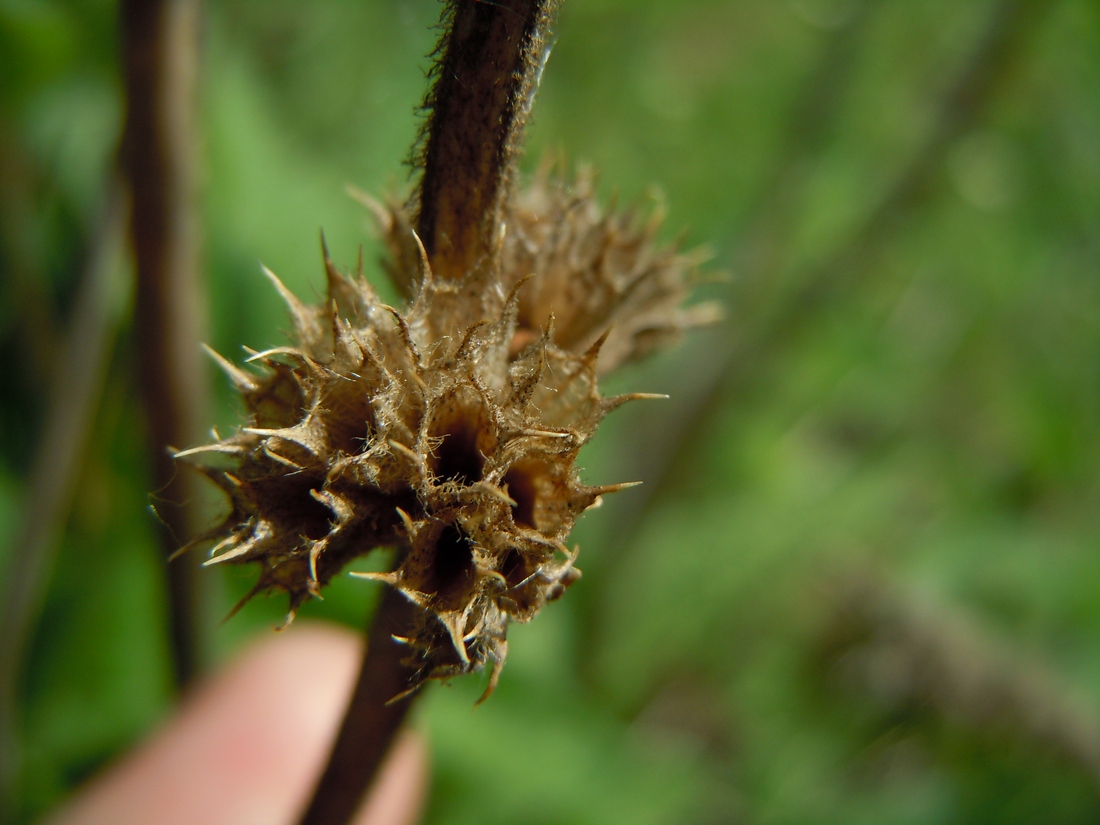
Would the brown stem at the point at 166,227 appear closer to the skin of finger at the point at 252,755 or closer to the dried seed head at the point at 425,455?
the dried seed head at the point at 425,455

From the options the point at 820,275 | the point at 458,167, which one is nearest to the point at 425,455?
the point at 458,167

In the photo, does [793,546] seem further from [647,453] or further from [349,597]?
[349,597]

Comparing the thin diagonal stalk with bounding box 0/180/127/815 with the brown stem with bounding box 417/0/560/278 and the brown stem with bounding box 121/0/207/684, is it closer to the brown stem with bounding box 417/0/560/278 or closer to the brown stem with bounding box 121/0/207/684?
the brown stem with bounding box 121/0/207/684

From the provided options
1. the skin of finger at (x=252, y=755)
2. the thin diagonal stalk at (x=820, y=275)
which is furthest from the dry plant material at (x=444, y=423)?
the thin diagonal stalk at (x=820, y=275)

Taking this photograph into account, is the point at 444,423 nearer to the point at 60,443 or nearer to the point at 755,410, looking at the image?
the point at 60,443

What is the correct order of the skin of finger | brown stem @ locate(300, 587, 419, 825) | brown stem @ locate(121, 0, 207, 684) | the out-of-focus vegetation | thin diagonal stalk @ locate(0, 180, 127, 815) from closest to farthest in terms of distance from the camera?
1. brown stem @ locate(300, 587, 419, 825)
2. brown stem @ locate(121, 0, 207, 684)
3. thin diagonal stalk @ locate(0, 180, 127, 815)
4. the skin of finger
5. the out-of-focus vegetation

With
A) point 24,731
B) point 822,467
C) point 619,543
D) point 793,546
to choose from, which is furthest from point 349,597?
point 822,467

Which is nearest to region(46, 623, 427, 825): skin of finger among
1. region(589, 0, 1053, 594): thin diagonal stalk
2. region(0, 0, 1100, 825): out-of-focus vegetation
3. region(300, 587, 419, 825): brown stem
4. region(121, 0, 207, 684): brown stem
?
region(0, 0, 1100, 825): out-of-focus vegetation
